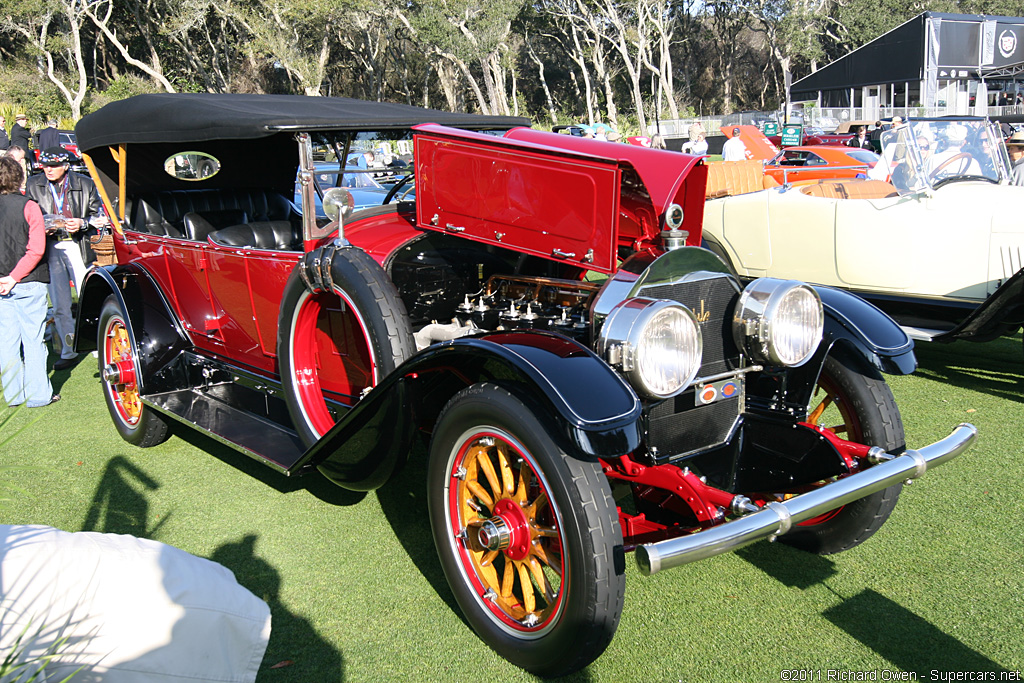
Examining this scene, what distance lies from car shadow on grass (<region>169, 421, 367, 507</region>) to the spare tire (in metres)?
0.35

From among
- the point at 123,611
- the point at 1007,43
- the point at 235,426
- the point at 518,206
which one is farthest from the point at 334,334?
the point at 1007,43

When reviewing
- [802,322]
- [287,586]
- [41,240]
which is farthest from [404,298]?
[41,240]

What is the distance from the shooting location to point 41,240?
16.2 feet

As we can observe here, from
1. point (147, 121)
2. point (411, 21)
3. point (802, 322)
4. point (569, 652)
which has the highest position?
point (411, 21)

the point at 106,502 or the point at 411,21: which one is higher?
the point at 411,21

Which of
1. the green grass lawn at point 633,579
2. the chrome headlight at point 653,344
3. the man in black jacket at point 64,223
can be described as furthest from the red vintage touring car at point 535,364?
the man in black jacket at point 64,223

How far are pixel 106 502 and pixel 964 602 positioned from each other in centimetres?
363

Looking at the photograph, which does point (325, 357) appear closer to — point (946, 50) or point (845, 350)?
point (845, 350)

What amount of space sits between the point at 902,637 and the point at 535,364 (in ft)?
4.91

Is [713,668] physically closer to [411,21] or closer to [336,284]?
[336,284]

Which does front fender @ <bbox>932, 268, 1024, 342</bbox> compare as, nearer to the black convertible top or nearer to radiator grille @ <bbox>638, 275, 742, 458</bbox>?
radiator grille @ <bbox>638, 275, 742, 458</bbox>

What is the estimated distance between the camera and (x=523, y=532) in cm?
228

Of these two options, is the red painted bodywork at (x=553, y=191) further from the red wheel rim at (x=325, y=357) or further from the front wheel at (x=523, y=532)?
the front wheel at (x=523, y=532)

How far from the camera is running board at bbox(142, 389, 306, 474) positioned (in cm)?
316
